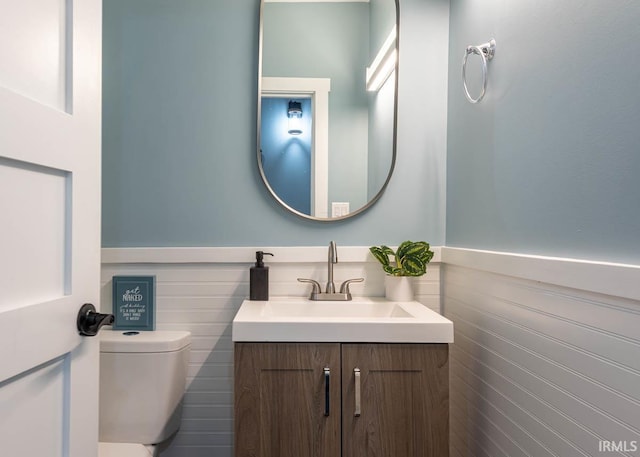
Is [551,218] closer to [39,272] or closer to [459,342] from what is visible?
[459,342]

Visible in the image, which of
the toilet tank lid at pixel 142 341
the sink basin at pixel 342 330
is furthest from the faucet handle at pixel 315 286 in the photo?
the toilet tank lid at pixel 142 341

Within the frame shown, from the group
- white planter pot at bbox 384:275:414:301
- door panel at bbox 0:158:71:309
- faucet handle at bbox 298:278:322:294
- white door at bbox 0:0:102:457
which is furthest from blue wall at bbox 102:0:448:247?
door panel at bbox 0:158:71:309

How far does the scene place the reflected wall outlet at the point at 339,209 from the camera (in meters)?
1.58

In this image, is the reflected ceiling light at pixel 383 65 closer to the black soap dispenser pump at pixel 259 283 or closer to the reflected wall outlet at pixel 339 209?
the reflected wall outlet at pixel 339 209

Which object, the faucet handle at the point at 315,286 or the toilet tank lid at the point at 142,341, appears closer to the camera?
the toilet tank lid at the point at 142,341

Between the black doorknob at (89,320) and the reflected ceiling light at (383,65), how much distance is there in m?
1.17

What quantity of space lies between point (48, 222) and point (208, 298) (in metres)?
0.84

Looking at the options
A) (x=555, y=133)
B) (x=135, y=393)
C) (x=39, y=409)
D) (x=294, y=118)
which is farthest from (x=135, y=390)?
(x=555, y=133)

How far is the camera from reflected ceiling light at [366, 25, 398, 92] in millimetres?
1583

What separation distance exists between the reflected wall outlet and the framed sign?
0.71 meters

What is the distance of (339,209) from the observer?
158 centimetres

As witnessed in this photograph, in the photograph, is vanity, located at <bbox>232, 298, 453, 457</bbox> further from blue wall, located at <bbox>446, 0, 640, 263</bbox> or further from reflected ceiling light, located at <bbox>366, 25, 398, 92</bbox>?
reflected ceiling light, located at <bbox>366, 25, 398, 92</bbox>

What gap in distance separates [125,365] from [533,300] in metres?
1.22

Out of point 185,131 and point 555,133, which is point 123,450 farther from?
point 555,133
